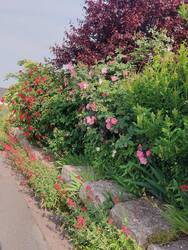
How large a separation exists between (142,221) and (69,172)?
1.62 m

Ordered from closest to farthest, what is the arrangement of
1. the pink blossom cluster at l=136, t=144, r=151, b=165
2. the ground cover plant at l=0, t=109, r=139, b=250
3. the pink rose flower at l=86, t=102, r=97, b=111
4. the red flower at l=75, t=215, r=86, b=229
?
the ground cover plant at l=0, t=109, r=139, b=250 < the red flower at l=75, t=215, r=86, b=229 < the pink blossom cluster at l=136, t=144, r=151, b=165 < the pink rose flower at l=86, t=102, r=97, b=111

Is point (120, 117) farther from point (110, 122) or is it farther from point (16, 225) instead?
point (16, 225)

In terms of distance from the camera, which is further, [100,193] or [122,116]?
[122,116]

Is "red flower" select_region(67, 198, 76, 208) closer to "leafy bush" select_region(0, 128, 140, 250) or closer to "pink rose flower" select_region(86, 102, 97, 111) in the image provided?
"leafy bush" select_region(0, 128, 140, 250)

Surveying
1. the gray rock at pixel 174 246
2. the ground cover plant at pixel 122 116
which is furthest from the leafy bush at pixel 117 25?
the gray rock at pixel 174 246

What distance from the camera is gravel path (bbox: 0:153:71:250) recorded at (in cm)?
410

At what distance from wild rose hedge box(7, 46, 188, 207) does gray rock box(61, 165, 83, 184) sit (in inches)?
8.7

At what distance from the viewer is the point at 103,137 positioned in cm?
516

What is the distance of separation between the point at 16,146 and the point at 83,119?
2136 millimetres

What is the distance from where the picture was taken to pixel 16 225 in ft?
14.8

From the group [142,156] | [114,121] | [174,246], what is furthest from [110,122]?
[174,246]

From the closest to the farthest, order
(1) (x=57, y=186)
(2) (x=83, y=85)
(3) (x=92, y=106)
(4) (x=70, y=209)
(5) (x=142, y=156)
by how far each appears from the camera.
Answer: (5) (x=142, y=156)
(4) (x=70, y=209)
(1) (x=57, y=186)
(3) (x=92, y=106)
(2) (x=83, y=85)

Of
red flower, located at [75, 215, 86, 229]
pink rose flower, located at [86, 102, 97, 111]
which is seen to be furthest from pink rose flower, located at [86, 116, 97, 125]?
red flower, located at [75, 215, 86, 229]

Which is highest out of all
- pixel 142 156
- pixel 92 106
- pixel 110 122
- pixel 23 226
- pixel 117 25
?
pixel 117 25
